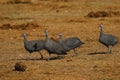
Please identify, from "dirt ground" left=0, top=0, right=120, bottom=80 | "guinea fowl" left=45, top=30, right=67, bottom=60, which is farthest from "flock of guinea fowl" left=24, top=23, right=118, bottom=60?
"dirt ground" left=0, top=0, right=120, bottom=80

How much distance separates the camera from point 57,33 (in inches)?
1015

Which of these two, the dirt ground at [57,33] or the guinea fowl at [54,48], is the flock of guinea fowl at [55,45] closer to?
the guinea fowl at [54,48]

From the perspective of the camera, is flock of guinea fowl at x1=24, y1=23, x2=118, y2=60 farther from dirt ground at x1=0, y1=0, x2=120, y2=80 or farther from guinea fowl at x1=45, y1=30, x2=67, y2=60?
dirt ground at x1=0, y1=0, x2=120, y2=80

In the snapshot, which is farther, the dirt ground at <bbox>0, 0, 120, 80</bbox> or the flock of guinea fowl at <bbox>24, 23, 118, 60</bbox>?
the flock of guinea fowl at <bbox>24, 23, 118, 60</bbox>

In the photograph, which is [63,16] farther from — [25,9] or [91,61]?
[91,61]

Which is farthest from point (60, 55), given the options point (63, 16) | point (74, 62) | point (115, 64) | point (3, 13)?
point (3, 13)

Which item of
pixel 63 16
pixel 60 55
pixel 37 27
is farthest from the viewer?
pixel 63 16

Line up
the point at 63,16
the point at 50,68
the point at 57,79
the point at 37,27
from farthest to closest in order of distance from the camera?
the point at 63,16, the point at 37,27, the point at 50,68, the point at 57,79

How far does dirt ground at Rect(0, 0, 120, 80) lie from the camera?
1553 cm

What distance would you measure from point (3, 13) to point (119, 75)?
19.9 m

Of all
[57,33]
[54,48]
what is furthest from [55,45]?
[57,33]

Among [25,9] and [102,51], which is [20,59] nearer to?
[102,51]

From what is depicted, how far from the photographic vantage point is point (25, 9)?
3606cm

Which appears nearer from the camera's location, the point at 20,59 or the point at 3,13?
the point at 20,59
